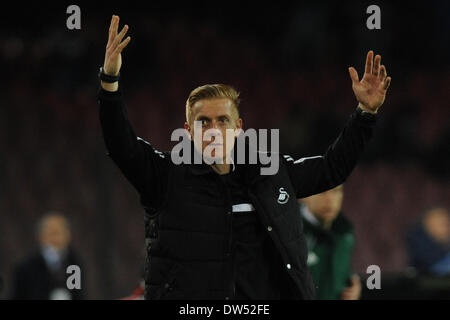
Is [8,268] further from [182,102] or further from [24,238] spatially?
[182,102]

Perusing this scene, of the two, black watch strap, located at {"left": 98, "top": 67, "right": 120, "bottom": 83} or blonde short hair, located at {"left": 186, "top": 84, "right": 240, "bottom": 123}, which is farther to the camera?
blonde short hair, located at {"left": 186, "top": 84, "right": 240, "bottom": 123}

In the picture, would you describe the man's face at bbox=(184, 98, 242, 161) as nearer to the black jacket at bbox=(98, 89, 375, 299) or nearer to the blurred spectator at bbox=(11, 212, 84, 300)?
the black jacket at bbox=(98, 89, 375, 299)

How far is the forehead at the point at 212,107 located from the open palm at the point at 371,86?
38cm

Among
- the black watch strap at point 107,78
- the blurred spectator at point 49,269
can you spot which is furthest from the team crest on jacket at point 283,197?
the blurred spectator at point 49,269

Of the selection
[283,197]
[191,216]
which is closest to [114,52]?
[191,216]

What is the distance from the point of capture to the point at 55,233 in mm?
5598

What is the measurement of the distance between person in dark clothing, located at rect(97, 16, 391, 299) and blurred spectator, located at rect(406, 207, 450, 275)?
4.21 m

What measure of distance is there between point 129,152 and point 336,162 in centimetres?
64

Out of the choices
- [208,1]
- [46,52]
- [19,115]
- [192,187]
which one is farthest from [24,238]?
[192,187]

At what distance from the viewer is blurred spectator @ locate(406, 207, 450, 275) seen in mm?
6473

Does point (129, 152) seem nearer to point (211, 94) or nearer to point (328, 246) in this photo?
point (211, 94)

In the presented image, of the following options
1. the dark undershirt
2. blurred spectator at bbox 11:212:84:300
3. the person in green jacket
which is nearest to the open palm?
the dark undershirt

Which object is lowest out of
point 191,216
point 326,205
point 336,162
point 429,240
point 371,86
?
point 429,240

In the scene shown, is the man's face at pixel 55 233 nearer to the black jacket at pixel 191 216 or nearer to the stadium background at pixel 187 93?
the stadium background at pixel 187 93
